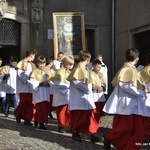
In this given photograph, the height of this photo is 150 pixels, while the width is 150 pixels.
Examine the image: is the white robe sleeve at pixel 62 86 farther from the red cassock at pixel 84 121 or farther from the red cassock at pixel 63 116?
the red cassock at pixel 84 121

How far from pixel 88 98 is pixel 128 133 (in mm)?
1233

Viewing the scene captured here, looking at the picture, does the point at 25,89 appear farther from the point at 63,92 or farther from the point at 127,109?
the point at 127,109

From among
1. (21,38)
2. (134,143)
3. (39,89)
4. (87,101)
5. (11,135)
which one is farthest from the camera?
(21,38)

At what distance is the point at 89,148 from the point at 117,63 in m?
7.60

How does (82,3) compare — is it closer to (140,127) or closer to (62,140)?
(62,140)

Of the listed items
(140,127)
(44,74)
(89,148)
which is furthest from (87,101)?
(44,74)

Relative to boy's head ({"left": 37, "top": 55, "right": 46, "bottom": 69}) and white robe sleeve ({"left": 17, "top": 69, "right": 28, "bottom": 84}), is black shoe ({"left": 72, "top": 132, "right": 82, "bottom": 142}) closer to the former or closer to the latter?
boy's head ({"left": 37, "top": 55, "right": 46, "bottom": 69})

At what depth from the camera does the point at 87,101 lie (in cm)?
628

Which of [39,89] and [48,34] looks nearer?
[39,89]

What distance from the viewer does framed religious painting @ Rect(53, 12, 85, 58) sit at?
11117mm

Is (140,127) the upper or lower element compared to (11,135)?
upper

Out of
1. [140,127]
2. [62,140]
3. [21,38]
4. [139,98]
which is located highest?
[21,38]

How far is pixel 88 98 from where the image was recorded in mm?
6301

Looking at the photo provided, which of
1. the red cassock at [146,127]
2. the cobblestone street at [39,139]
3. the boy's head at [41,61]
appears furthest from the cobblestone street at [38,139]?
the boy's head at [41,61]
